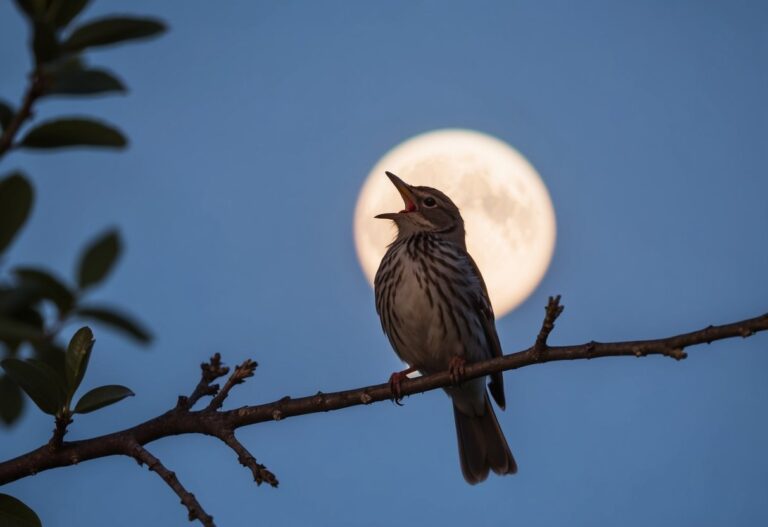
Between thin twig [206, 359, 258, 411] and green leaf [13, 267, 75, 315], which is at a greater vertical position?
thin twig [206, 359, 258, 411]

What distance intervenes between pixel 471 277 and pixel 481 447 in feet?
7.18

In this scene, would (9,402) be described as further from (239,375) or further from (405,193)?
(405,193)

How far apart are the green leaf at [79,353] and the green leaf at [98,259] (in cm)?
246

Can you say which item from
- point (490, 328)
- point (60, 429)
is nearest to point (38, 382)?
point (60, 429)

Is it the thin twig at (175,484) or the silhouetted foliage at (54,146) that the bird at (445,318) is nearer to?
the thin twig at (175,484)

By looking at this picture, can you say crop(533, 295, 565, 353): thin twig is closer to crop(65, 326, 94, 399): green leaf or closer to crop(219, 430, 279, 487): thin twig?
crop(219, 430, 279, 487): thin twig

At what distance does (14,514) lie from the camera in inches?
152

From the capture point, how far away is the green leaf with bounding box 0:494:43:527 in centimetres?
386

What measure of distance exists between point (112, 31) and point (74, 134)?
0.27 meters

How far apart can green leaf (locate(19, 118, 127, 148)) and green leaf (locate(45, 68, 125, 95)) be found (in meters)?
0.12

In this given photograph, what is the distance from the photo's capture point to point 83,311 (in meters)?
1.86

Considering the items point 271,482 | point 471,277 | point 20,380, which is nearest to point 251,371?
point 271,482

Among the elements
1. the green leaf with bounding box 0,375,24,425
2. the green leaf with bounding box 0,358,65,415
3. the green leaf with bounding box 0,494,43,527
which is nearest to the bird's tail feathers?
the green leaf with bounding box 0,358,65,415

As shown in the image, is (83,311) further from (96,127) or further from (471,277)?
(471,277)
